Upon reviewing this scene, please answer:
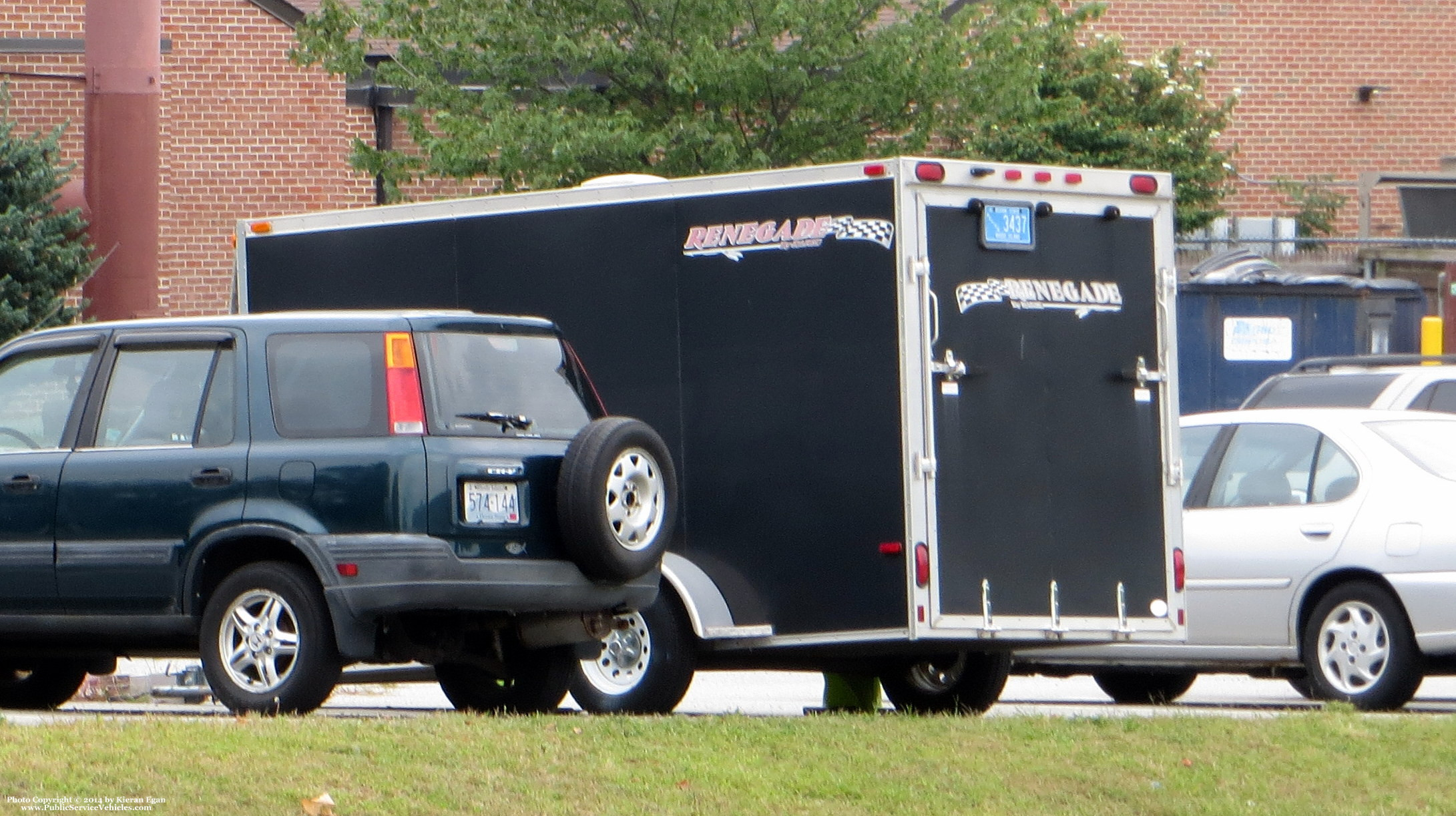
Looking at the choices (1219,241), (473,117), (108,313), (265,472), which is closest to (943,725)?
(265,472)

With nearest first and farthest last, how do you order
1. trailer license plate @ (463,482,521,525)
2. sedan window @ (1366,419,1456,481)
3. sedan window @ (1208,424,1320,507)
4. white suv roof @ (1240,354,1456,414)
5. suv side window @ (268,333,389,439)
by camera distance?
trailer license plate @ (463,482,521,525)
suv side window @ (268,333,389,439)
sedan window @ (1366,419,1456,481)
sedan window @ (1208,424,1320,507)
white suv roof @ (1240,354,1456,414)

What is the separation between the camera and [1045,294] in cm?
923

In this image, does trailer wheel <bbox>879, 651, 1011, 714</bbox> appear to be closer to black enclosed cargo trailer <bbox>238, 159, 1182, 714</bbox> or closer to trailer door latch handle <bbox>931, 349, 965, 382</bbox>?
black enclosed cargo trailer <bbox>238, 159, 1182, 714</bbox>

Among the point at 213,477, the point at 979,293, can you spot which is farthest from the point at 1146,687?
the point at 213,477

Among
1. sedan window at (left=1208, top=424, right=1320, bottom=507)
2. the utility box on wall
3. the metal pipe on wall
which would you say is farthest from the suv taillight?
the utility box on wall

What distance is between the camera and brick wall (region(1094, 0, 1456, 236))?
2998 centimetres

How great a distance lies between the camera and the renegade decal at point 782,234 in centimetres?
876

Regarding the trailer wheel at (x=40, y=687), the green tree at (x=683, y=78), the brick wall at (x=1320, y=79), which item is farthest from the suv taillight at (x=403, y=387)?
the brick wall at (x=1320, y=79)

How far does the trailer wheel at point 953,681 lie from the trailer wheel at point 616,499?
188cm

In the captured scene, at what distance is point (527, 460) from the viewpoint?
8.33m

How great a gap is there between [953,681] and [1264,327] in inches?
420

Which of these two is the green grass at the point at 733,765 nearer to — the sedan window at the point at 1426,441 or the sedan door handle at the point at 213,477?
the sedan door handle at the point at 213,477

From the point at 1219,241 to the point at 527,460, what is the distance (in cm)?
1634

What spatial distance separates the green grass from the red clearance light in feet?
7.08
